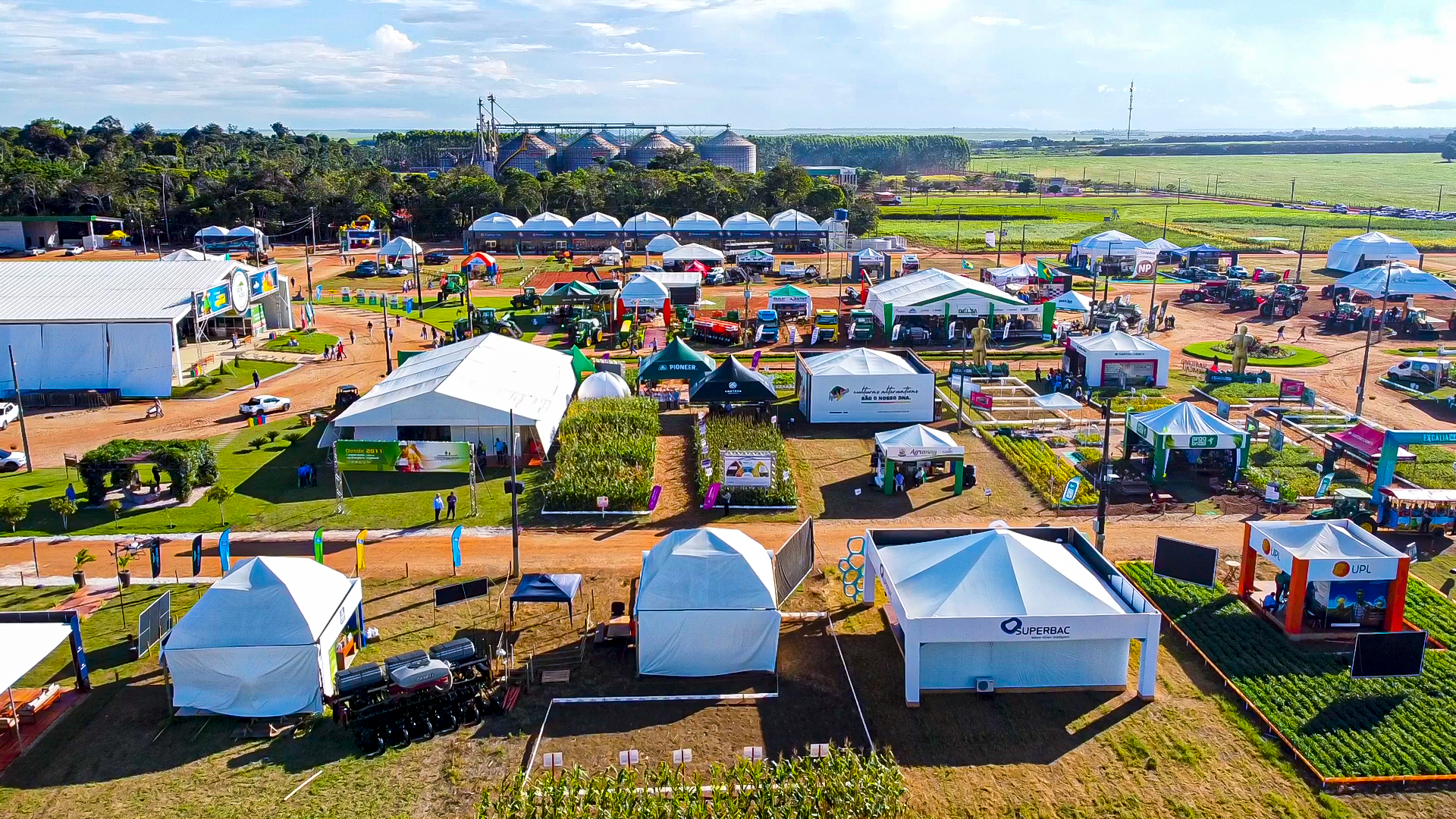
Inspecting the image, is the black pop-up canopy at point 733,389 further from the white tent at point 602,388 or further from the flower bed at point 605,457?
the white tent at point 602,388

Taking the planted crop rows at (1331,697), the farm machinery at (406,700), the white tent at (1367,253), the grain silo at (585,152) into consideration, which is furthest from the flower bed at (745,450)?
the grain silo at (585,152)

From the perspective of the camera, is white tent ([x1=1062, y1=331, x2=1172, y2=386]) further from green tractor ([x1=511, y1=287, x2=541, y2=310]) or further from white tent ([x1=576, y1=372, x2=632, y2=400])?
green tractor ([x1=511, y1=287, x2=541, y2=310])

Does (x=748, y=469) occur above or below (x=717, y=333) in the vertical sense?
below

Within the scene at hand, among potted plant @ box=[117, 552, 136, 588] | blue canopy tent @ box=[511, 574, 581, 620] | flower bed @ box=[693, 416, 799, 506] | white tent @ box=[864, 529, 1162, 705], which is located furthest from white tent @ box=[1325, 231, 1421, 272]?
potted plant @ box=[117, 552, 136, 588]

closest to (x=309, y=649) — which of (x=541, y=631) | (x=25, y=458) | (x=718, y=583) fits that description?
(x=541, y=631)

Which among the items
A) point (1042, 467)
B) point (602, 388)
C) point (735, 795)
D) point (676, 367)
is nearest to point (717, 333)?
point (676, 367)

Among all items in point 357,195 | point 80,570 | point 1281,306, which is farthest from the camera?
point 357,195

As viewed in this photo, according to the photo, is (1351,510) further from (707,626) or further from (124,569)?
(124,569)
